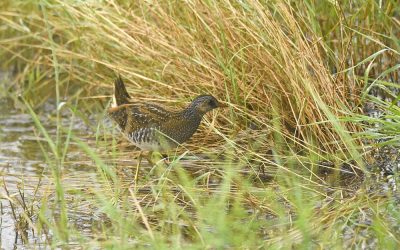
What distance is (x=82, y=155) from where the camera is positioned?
656cm

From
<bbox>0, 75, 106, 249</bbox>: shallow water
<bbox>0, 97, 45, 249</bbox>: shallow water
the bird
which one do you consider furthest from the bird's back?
<bbox>0, 97, 45, 249</bbox>: shallow water

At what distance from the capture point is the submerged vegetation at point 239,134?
4.47 metres

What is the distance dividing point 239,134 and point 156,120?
0.50 m

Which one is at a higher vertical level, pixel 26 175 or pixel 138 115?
pixel 138 115

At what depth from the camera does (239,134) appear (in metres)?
5.81

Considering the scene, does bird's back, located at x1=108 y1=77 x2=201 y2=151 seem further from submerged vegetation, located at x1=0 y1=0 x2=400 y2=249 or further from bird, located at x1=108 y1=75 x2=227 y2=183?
submerged vegetation, located at x1=0 y1=0 x2=400 y2=249

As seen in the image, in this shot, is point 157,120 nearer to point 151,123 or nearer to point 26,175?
point 151,123

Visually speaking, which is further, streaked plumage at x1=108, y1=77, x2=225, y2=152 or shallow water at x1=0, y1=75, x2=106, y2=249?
streaked plumage at x1=108, y1=77, x2=225, y2=152

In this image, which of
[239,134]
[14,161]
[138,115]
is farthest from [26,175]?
[239,134]

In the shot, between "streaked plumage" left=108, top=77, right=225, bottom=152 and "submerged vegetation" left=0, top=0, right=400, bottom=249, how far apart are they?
155mm

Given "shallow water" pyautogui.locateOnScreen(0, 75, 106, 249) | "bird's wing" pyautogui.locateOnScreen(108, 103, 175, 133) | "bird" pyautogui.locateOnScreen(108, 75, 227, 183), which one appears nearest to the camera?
"shallow water" pyautogui.locateOnScreen(0, 75, 106, 249)

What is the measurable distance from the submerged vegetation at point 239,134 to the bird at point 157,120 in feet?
0.48

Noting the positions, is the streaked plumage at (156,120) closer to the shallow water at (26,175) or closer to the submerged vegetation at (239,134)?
the submerged vegetation at (239,134)

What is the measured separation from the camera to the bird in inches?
221
